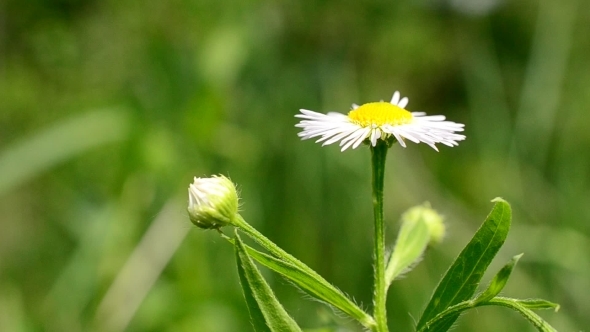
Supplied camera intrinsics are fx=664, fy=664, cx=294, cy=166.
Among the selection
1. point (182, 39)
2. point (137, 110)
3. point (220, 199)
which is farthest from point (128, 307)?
point (220, 199)

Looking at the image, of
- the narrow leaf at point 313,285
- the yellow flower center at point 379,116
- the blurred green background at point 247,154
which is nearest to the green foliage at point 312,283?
the narrow leaf at point 313,285

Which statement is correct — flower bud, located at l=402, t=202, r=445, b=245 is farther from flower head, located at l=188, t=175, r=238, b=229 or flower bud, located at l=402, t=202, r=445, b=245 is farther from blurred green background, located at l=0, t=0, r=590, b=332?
blurred green background, located at l=0, t=0, r=590, b=332

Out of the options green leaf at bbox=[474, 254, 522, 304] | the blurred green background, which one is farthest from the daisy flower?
the blurred green background

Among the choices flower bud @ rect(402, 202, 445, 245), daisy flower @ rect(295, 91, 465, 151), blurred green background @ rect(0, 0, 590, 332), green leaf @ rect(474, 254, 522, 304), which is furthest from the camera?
blurred green background @ rect(0, 0, 590, 332)

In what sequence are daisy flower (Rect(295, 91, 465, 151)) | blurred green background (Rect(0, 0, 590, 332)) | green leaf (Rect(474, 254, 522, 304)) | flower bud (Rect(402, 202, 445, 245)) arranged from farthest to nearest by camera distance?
blurred green background (Rect(0, 0, 590, 332)) → flower bud (Rect(402, 202, 445, 245)) → daisy flower (Rect(295, 91, 465, 151)) → green leaf (Rect(474, 254, 522, 304))

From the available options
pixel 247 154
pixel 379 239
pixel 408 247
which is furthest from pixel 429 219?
pixel 247 154

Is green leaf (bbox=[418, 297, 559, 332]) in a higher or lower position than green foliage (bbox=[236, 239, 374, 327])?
higher
